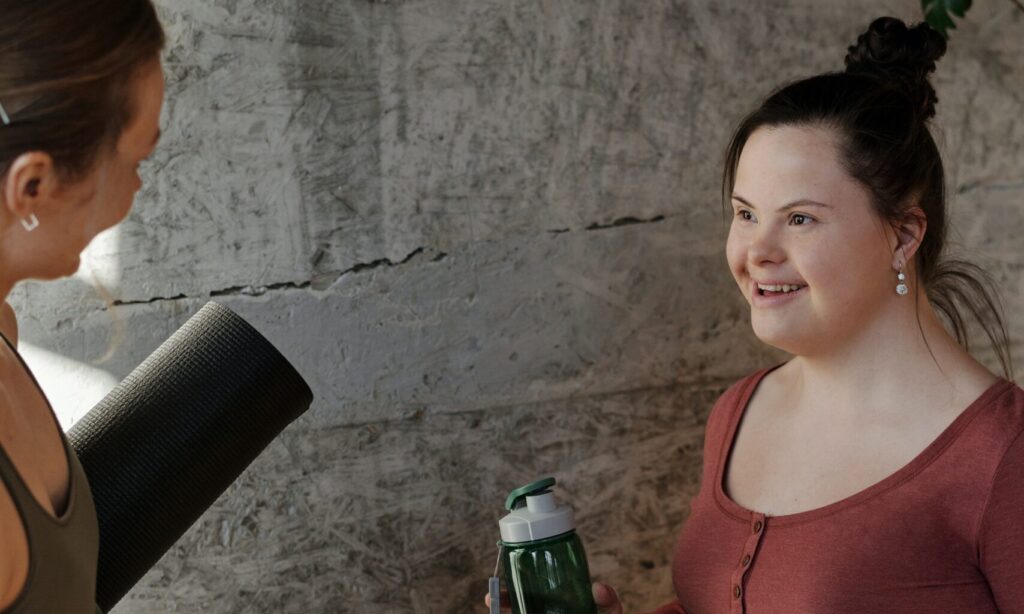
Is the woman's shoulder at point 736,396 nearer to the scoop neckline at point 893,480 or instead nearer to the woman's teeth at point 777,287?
the scoop neckline at point 893,480

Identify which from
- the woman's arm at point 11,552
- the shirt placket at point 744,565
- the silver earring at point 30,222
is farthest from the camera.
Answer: the shirt placket at point 744,565

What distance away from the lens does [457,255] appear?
1927mm

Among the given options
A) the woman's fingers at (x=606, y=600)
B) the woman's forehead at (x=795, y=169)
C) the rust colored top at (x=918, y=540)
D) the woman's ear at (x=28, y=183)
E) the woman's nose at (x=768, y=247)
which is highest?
the woman's ear at (x=28, y=183)

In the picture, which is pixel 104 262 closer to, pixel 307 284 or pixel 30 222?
pixel 307 284

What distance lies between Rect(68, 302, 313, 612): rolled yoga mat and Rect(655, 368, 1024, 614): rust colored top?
2.34 ft

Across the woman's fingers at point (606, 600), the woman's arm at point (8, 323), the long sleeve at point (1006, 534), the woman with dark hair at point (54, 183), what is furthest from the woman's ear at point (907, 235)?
the woman's arm at point (8, 323)

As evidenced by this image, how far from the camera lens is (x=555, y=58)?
1.94 meters

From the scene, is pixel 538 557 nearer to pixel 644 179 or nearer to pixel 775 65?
pixel 644 179

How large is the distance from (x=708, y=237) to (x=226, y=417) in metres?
0.99

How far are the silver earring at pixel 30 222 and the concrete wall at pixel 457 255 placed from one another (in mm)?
763

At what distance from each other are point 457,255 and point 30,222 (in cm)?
94

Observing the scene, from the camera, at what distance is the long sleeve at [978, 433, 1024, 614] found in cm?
134

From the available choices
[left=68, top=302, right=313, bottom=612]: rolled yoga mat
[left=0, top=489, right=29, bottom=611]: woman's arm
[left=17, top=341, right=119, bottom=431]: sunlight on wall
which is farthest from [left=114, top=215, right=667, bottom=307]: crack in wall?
[left=0, top=489, right=29, bottom=611]: woman's arm

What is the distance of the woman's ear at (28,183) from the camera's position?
1032 millimetres
